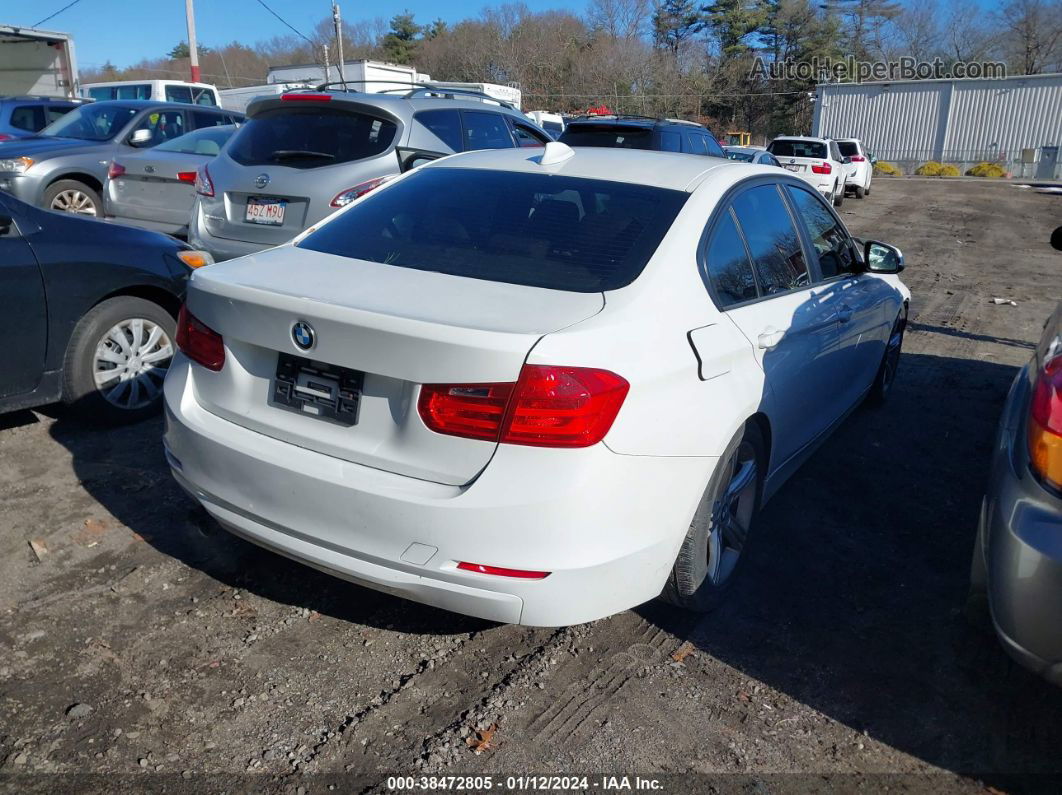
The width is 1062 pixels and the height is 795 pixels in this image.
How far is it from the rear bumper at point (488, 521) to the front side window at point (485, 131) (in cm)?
515

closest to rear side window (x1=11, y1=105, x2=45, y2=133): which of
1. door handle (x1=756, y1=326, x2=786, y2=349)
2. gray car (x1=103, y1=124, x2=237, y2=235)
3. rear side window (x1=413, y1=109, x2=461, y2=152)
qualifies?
gray car (x1=103, y1=124, x2=237, y2=235)

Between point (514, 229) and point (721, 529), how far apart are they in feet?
4.57

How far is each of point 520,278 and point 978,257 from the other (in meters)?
12.9

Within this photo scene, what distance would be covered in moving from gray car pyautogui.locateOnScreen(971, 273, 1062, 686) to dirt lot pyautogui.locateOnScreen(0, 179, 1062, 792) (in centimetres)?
51

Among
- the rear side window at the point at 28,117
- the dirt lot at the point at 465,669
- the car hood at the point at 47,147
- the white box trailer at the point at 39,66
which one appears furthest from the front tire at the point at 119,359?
the white box trailer at the point at 39,66

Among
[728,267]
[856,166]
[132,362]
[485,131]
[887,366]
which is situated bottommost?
[887,366]

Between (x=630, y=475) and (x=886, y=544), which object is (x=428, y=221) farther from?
(x=886, y=544)

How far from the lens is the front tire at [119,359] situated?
15.1 feet

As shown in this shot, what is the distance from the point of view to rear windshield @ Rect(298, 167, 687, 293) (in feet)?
9.83

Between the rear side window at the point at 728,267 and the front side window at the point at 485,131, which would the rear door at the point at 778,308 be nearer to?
the rear side window at the point at 728,267

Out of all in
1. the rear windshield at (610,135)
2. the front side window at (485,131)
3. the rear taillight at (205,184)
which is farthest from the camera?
the rear windshield at (610,135)

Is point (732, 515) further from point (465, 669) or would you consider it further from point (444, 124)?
point (444, 124)

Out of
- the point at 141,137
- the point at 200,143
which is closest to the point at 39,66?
the point at 141,137

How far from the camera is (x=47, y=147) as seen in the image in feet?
33.8
